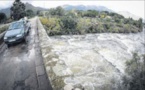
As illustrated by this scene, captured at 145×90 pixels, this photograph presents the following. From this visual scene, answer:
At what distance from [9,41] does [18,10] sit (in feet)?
103

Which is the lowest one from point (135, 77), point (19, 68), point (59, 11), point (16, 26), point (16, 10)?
point (135, 77)

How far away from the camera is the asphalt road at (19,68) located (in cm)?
553

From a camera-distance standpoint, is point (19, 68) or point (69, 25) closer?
point (19, 68)

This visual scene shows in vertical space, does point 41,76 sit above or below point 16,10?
below

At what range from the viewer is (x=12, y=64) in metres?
7.53

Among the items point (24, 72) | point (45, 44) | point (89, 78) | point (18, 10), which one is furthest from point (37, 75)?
point (18, 10)

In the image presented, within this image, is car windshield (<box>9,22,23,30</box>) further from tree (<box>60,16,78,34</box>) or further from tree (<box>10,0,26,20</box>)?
tree (<box>10,0,26,20</box>)

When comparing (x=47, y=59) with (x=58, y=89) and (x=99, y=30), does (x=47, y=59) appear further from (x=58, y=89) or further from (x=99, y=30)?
(x=99, y=30)

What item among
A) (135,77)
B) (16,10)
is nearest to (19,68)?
(135,77)

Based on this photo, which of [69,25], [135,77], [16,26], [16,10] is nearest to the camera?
[135,77]

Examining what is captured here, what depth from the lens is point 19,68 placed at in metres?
6.99

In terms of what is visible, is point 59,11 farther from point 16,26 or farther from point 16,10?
point 16,26

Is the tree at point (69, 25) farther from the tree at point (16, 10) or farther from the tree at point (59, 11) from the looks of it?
the tree at point (59, 11)

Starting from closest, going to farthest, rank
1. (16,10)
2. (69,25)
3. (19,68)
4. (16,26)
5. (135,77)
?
1. (135,77)
2. (19,68)
3. (16,26)
4. (69,25)
5. (16,10)
